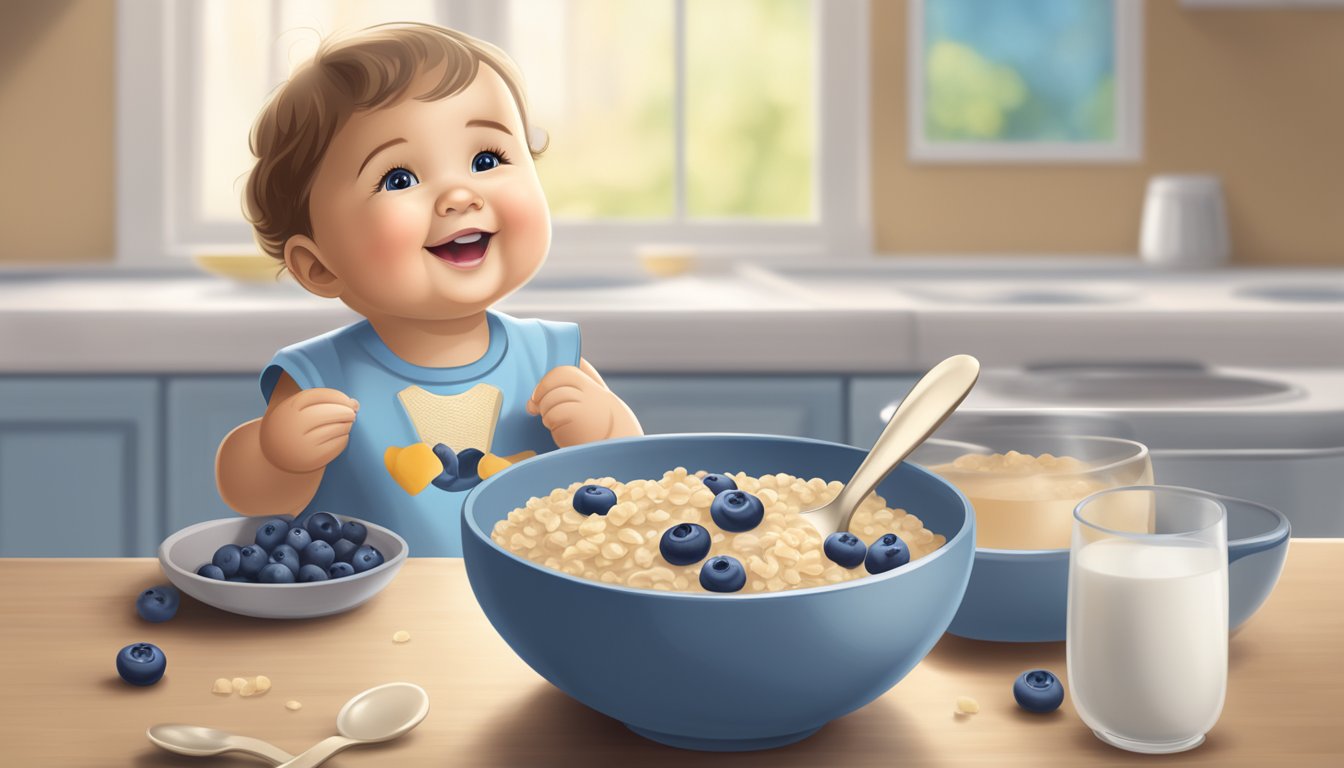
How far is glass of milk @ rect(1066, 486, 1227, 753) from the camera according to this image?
24.8 inches

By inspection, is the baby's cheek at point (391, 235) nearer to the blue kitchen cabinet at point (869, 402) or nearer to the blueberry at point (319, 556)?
the blueberry at point (319, 556)

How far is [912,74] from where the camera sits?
2.64 m

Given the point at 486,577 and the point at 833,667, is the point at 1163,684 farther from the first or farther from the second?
the point at 486,577

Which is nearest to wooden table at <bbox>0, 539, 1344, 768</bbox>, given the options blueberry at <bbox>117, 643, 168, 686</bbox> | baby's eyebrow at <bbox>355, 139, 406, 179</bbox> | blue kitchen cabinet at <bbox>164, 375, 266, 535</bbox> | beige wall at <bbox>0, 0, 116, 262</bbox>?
blueberry at <bbox>117, 643, 168, 686</bbox>

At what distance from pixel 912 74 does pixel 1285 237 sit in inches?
33.1

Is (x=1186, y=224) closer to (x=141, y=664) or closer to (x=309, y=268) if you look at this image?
(x=309, y=268)

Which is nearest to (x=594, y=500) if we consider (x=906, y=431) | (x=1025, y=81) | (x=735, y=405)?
(x=906, y=431)

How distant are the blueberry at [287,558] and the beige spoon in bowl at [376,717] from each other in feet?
0.51

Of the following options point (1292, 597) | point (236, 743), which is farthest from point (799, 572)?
point (1292, 597)

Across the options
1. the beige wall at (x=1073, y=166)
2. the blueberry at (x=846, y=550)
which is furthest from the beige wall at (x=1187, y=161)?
the blueberry at (x=846, y=550)

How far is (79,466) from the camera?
1856mm

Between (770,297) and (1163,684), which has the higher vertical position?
(770,297)

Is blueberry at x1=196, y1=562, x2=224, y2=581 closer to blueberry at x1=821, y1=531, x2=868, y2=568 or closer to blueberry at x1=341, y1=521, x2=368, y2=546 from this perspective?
blueberry at x1=341, y1=521, x2=368, y2=546

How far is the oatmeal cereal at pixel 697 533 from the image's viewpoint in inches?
25.7
